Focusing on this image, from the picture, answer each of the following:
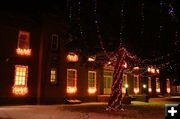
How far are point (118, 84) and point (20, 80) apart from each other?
9.33 m

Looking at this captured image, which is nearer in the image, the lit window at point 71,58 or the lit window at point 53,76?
the lit window at point 53,76

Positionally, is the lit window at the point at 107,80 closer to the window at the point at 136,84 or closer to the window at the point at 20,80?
the window at the point at 136,84

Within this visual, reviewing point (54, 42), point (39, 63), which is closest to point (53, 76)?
point (39, 63)

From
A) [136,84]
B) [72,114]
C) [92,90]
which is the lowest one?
[72,114]

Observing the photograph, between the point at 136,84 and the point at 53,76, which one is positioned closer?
the point at 53,76

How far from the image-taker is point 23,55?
27516 millimetres

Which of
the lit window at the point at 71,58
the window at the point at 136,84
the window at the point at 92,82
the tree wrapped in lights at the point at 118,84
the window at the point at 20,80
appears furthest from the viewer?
the window at the point at 136,84

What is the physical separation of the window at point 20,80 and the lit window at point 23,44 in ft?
4.04

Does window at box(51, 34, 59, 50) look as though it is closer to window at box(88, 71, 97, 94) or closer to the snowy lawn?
window at box(88, 71, 97, 94)

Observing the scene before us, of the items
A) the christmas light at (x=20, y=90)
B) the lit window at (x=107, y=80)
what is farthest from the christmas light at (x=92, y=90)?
the christmas light at (x=20, y=90)

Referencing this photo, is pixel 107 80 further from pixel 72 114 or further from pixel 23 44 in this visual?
pixel 72 114

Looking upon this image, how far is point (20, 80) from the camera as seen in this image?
27.1m

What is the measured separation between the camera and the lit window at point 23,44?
89.6ft

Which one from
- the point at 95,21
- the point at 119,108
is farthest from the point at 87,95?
the point at 95,21
